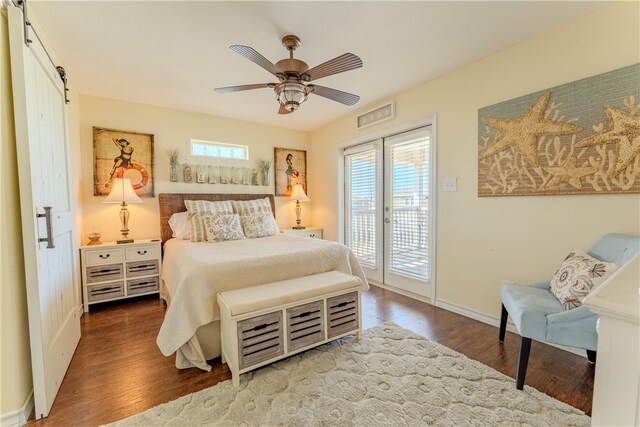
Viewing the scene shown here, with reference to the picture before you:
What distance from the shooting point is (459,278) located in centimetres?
286

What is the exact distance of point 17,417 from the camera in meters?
1.45

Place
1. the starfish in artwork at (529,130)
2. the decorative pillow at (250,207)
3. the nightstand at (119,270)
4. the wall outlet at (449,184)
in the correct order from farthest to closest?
the decorative pillow at (250,207) → the nightstand at (119,270) → the wall outlet at (449,184) → the starfish in artwork at (529,130)

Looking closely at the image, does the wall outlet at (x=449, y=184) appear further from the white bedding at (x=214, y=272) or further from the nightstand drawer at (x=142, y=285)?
the nightstand drawer at (x=142, y=285)

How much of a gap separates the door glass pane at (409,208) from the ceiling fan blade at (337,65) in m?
1.64

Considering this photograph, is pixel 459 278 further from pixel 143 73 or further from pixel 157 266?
pixel 143 73

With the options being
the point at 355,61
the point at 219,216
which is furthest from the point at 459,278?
the point at 219,216

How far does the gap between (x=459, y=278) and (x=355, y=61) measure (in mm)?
2339

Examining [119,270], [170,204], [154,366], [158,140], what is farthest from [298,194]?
[154,366]

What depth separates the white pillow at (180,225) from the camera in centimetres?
355

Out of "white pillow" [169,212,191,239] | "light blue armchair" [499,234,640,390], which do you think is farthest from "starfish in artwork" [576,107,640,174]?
"white pillow" [169,212,191,239]

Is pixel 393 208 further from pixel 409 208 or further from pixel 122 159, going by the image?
pixel 122 159

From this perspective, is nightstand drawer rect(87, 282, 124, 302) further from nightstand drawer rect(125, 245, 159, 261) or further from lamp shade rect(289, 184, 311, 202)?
lamp shade rect(289, 184, 311, 202)

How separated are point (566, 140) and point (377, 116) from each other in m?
2.09

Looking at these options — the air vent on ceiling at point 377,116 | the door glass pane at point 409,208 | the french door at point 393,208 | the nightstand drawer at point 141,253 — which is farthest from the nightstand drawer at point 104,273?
the air vent on ceiling at point 377,116
